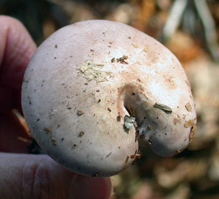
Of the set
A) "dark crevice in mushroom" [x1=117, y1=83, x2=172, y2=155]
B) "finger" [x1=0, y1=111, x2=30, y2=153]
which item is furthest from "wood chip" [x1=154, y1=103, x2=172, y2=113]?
"finger" [x1=0, y1=111, x2=30, y2=153]

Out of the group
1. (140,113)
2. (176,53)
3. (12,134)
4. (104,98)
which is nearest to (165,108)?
(140,113)

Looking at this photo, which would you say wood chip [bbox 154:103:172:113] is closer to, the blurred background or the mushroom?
the mushroom

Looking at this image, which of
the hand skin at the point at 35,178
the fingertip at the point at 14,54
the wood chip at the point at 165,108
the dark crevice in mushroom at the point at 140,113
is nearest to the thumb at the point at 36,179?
the hand skin at the point at 35,178

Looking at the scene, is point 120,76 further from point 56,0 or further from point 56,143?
point 56,0

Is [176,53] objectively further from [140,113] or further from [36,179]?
[36,179]

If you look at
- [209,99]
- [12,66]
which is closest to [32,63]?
[12,66]

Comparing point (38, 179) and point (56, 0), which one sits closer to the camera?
point (38, 179)
